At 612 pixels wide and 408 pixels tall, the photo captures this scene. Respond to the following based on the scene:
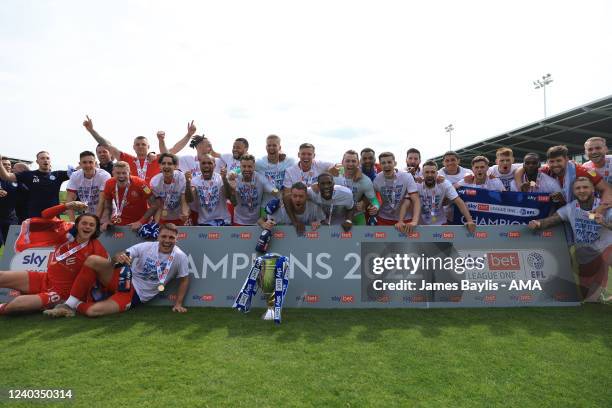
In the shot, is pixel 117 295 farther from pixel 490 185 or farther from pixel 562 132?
pixel 562 132

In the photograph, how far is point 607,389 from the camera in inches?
115

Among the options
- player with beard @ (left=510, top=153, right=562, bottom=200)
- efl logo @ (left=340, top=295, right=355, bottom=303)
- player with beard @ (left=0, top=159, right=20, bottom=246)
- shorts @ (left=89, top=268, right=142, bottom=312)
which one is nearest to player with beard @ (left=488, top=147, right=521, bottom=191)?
player with beard @ (left=510, top=153, right=562, bottom=200)

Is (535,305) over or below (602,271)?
below

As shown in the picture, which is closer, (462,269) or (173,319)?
(173,319)

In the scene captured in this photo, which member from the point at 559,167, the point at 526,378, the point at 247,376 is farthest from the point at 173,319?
the point at 559,167

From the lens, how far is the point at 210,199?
621 centimetres

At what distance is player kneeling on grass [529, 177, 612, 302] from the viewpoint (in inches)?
207

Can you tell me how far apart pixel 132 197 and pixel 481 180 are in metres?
5.82

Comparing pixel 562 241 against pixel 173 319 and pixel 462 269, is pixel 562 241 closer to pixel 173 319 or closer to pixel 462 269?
pixel 462 269

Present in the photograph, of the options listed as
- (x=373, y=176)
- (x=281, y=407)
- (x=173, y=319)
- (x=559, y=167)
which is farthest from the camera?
(x=373, y=176)

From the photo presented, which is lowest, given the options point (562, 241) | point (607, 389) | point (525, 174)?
point (607, 389)

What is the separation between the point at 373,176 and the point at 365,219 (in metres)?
0.86

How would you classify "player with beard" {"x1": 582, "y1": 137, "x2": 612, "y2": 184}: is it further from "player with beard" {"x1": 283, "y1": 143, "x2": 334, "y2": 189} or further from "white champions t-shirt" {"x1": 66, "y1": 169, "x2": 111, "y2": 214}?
"white champions t-shirt" {"x1": 66, "y1": 169, "x2": 111, "y2": 214}

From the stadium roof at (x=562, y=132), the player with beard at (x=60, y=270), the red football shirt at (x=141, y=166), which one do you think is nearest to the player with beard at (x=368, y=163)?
the red football shirt at (x=141, y=166)
